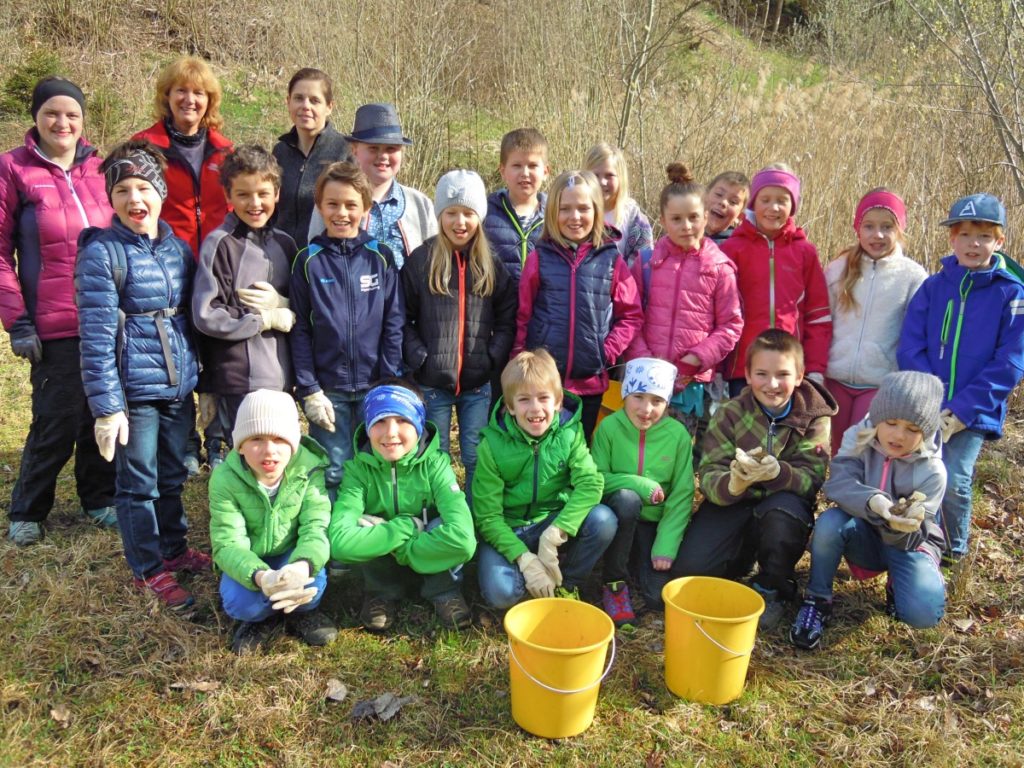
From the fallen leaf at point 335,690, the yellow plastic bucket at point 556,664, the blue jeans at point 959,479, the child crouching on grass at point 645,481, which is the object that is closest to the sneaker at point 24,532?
the fallen leaf at point 335,690

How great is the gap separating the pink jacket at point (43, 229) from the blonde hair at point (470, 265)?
1695 mm

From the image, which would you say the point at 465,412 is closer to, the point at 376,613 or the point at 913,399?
the point at 376,613

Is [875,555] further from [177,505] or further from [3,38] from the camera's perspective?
[3,38]

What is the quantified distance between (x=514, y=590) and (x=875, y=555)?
1.61 m

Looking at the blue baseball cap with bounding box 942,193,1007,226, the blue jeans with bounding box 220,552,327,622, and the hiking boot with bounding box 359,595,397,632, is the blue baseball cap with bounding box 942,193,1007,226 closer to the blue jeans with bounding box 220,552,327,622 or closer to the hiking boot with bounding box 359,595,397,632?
the hiking boot with bounding box 359,595,397,632

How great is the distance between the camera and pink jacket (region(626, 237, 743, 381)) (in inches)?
155

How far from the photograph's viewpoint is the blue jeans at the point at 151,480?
11.1 ft

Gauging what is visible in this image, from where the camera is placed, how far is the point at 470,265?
3.80 m

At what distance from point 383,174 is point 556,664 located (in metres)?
2.78

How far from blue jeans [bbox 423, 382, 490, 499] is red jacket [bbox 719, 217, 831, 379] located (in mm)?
1433

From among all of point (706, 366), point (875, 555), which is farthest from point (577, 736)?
point (706, 366)

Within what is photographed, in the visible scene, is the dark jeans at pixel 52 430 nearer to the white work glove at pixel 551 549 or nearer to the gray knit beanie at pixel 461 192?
the gray knit beanie at pixel 461 192

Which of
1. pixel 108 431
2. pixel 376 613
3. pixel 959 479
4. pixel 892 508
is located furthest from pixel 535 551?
pixel 959 479

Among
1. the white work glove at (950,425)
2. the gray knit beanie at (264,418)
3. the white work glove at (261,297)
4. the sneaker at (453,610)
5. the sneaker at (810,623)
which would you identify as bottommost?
the sneaker at (453,610)
